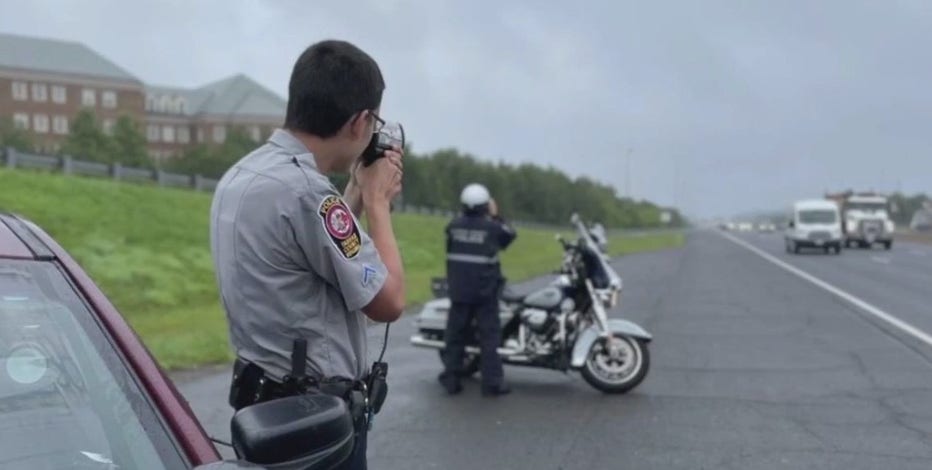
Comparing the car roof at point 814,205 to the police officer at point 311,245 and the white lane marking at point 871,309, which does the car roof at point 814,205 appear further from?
the police officer at point 311,245

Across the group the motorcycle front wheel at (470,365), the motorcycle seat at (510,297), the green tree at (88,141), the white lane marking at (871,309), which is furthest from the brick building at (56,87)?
the motorcycle seat at (510,297)

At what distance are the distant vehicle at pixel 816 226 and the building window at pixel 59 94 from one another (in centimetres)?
3837

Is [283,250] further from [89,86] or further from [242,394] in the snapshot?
[89,86]

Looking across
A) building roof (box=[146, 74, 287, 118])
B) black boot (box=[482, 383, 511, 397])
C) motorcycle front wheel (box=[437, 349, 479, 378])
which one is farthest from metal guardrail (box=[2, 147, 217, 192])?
building roof (box=[146, 74, 287, 118])

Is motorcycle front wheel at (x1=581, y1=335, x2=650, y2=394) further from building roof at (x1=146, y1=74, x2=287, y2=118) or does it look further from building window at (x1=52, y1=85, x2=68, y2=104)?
building roof at (x1=146, y1=74, x2=287, y2=118)

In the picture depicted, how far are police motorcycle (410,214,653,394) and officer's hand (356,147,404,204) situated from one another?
6494 mm

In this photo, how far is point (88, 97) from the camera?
67.1m

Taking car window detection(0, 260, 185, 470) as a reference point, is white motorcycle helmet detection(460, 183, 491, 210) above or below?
above

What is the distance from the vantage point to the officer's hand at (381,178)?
3271 millimetres

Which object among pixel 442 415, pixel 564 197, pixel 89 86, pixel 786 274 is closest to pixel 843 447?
pixel 442 415

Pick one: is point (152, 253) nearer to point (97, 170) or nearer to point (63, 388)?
point (97, 170)

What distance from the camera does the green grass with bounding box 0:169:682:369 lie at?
1488 centimetres

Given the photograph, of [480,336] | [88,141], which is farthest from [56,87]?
[480,336]

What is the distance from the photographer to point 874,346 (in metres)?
13.1
